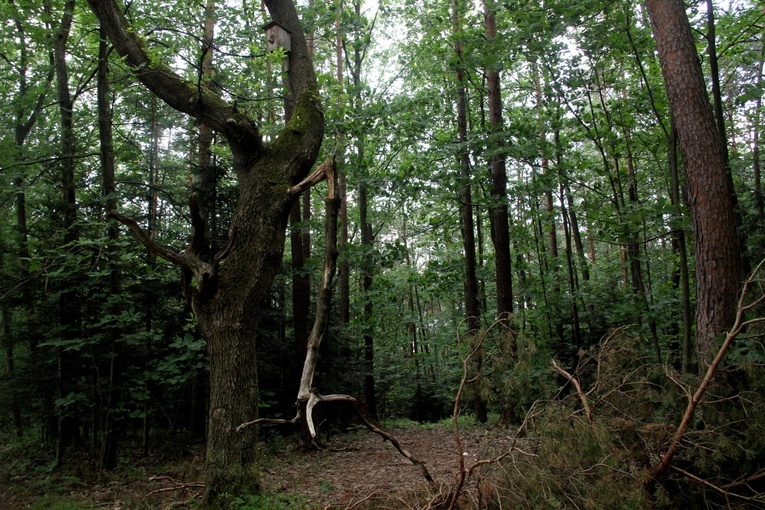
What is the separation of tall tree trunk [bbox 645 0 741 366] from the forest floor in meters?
2.53

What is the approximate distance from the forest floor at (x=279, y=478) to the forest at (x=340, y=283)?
0.24 feet

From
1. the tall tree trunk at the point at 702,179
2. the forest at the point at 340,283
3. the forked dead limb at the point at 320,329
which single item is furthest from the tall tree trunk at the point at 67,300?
the tall tree trunk at the point at 702,179

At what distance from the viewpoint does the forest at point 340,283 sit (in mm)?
3826

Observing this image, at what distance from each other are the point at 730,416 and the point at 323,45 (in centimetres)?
1429

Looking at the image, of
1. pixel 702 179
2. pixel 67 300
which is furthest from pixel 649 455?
pixel 67 300

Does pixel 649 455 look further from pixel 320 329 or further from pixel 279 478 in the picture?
pixel 279 478

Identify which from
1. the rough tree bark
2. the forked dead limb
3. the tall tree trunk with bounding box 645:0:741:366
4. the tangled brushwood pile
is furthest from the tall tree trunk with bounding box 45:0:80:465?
the tall tree trunk with bounding box 645:0:741:366

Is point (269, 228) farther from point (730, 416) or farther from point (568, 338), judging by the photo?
point (568, 338)

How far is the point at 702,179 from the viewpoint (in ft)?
17.0

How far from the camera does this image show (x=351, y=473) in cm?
753

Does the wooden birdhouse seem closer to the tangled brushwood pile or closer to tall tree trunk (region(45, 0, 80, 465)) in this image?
tall tree trunk (region(45, 0, 80, 465))

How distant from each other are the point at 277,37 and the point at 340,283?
30.5 feet

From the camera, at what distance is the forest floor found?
16.3 feet

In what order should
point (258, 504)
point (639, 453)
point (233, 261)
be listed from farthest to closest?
point (233, 261), point (258, 504), point (639, 453)
